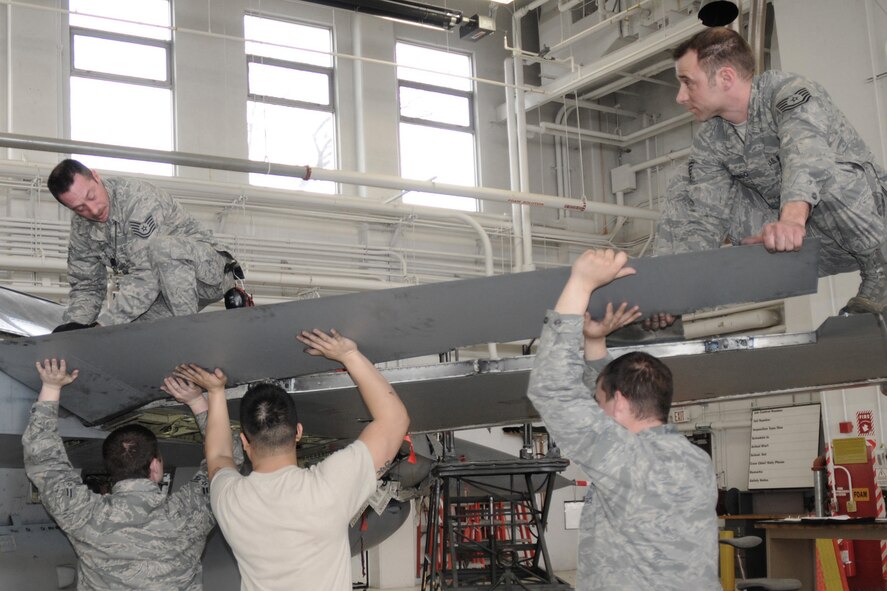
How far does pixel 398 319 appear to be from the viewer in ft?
12.2

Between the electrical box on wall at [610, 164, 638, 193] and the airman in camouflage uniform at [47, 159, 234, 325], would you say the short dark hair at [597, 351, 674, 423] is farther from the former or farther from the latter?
the electrical box on wall at [610, 164, 638, 193]

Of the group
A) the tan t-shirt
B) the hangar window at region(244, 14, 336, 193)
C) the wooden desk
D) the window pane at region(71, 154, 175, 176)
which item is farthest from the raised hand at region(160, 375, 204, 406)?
the hangar window at region(244, 14, 336, 193)

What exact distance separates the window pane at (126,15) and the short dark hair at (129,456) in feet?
35.2

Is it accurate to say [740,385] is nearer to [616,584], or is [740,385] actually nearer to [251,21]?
[616,584]

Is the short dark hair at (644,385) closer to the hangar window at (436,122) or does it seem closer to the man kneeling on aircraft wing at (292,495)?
the man kneeling on aircraft wing at (292,495)

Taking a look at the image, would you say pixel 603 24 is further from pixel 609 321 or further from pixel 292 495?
pixel 292 495

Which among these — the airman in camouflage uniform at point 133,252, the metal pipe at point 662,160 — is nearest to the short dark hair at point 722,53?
the airman in camouflage uniform at point 133,252

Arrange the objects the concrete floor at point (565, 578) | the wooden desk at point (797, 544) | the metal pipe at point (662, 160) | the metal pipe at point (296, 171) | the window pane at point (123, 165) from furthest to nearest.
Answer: the metal pipe at point (662, 160), the concrete floor at point (565, 578), the window pane at point (123, 165), the metal pipe at point (296, 171), the wooden desk at point (797, 544)

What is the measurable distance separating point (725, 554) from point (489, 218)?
6.68 meters

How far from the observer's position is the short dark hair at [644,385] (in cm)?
304

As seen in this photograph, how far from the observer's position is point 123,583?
4.47 meters

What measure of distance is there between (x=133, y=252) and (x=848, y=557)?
9.60 meters

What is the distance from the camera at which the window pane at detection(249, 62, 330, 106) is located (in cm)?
1530

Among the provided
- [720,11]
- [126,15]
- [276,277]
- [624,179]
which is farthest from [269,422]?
[624,179]
